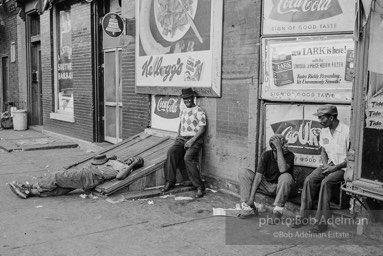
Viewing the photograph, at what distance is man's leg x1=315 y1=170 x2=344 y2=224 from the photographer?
4.96 meters

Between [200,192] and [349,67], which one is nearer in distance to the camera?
[349,67]

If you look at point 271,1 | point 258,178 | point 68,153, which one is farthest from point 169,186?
point 68,153

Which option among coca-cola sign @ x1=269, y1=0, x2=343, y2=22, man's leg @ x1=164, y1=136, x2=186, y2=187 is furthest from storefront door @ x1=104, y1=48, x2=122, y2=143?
coca-cola sign @ x1=269, y1=0, x2=343, y2=22

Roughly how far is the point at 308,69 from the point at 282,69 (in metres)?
0.39

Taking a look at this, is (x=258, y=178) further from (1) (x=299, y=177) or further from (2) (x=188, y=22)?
(2) (x=188, y=22)

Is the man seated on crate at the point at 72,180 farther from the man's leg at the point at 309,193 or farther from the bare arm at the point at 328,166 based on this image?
the bare arm at the point at 328,166

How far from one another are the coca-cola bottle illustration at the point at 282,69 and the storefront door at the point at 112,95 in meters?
4.91

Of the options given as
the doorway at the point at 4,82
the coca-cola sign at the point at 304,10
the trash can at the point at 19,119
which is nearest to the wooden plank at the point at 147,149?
the coca-cola sign at the point at 304,10

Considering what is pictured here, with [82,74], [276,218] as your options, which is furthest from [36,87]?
[276,218]

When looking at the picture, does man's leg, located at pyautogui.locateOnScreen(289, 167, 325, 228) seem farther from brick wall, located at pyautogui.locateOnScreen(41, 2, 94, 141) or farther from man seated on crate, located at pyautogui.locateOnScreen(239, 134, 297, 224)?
brick wall, located at pyautogui.locateOnScreen(41, 2, 94, 141)

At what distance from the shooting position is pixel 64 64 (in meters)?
12.4

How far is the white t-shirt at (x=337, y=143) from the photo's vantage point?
5051 millimetres

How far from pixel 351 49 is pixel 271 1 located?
138 cm

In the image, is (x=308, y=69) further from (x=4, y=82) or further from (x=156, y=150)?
(x=4, y=82)
